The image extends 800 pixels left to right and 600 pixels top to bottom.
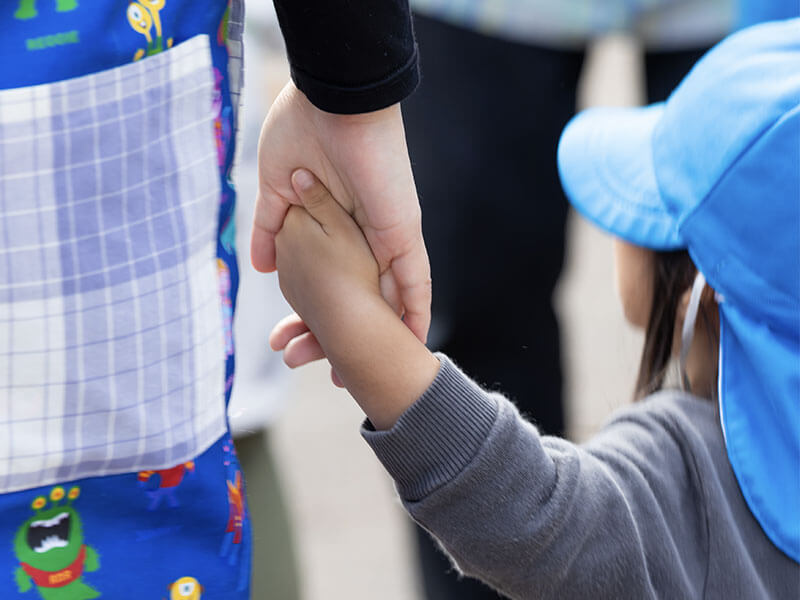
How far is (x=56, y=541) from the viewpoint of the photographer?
768 mm

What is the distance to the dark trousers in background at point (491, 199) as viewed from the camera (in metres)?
1.60

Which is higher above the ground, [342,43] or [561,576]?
[342,43]

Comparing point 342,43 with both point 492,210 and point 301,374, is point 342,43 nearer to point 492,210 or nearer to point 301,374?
point 492,210

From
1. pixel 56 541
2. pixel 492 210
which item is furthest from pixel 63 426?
pixel 492 210

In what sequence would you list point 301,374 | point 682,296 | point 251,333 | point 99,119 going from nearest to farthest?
point 99,119, point 682,296, point 251,333, point 301,374

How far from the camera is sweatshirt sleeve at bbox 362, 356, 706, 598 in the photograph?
908mm

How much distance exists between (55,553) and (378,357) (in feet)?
0.96

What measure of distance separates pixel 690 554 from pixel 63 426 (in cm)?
62

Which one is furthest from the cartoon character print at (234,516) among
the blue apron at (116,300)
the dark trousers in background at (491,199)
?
the dark trousers in background at (491,199)

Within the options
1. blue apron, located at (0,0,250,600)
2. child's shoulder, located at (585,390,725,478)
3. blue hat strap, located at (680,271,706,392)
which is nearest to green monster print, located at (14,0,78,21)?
blue apron, located at (0,0,250,600)

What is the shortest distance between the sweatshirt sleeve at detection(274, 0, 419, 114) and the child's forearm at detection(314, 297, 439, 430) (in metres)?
0.18

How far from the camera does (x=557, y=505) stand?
94 centimetres

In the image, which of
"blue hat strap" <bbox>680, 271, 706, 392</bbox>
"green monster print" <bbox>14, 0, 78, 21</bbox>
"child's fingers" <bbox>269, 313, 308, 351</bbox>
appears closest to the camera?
"green monster print" <bbox>14, 0, 78, 21</bbox>

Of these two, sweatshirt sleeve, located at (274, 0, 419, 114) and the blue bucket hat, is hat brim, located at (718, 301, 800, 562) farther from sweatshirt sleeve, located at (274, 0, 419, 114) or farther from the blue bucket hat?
sweatshirt sleeve, located at (274, 0, 419, 114)
